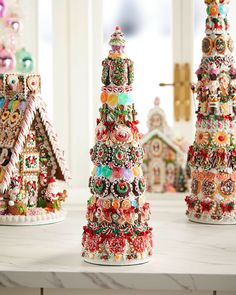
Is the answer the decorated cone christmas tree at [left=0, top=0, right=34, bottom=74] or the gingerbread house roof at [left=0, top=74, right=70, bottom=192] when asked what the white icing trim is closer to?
the gingerbread house roof at [left=0, top=74, right=70, bottom=192]

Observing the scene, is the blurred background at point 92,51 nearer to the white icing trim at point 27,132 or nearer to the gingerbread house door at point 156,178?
the gingerbread house door at point 156,178

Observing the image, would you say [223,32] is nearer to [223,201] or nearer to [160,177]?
[223,201]

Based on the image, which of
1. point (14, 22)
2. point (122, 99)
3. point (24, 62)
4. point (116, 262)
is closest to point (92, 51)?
point (24, 62)

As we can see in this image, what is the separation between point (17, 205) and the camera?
2.19m

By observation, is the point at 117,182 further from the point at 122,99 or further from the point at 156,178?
the point at 156,178

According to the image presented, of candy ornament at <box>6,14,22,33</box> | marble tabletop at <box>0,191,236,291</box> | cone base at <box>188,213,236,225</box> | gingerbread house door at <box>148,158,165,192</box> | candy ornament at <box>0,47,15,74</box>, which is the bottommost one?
marble tabletop at <box>0,191,236,291</box>

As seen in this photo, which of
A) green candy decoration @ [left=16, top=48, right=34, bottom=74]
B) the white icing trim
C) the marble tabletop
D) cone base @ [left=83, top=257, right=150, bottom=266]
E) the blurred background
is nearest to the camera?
the marble tabletop

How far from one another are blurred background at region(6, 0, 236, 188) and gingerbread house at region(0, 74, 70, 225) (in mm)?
2398

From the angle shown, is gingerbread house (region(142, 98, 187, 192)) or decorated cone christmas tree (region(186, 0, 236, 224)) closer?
decorated cone christmas tree (region(186, 0, 236, 224))

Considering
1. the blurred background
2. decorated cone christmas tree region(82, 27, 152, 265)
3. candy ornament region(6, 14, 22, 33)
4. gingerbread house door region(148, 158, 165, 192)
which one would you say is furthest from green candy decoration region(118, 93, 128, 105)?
the blurred background

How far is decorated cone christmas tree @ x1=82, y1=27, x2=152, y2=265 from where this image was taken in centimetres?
171

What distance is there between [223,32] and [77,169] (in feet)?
8.49

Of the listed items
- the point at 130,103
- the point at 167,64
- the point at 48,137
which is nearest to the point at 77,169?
the point at 167,64

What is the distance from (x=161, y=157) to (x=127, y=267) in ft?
6.93
